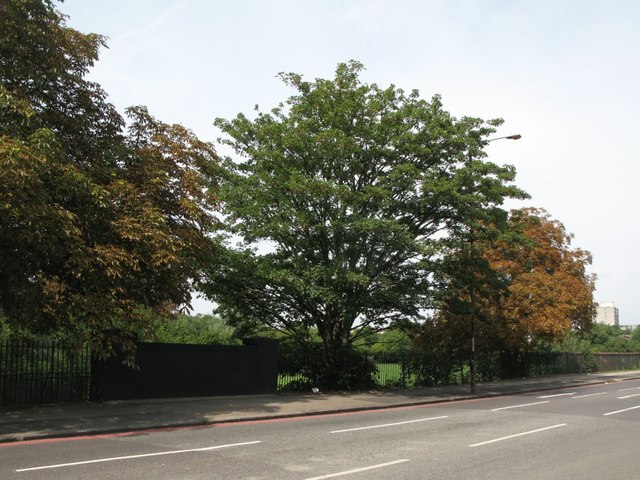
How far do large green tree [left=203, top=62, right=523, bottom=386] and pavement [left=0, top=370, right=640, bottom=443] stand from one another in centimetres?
314

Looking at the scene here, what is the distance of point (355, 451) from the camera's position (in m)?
9.46

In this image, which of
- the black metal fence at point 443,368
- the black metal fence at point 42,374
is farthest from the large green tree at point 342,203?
the black metal fence at point 42,374

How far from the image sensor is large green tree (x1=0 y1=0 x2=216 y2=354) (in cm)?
1046

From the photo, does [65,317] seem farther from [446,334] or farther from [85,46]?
[446,334]

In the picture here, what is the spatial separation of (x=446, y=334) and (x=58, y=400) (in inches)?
774

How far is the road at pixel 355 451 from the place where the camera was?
25.3 ft

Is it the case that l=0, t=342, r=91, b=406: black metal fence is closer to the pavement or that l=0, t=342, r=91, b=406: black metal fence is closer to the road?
the pavement

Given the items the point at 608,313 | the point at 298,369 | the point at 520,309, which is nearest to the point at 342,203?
the point at 298,369

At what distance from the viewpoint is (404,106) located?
21.0 m

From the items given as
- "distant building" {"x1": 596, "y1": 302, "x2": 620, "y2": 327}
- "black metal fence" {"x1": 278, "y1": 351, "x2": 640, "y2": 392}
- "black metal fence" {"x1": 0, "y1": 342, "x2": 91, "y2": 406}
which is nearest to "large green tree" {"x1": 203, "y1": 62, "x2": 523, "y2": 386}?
"black metal fence" {"x1": 278, "y1": 351, "x2": 640, "y2": 392}

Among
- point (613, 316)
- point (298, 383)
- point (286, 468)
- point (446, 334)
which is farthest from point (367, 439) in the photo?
point (613, 316)

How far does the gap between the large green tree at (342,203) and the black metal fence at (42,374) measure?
17.6 feet

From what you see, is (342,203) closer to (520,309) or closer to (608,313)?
(520,309)

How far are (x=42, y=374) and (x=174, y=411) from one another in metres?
3.84
